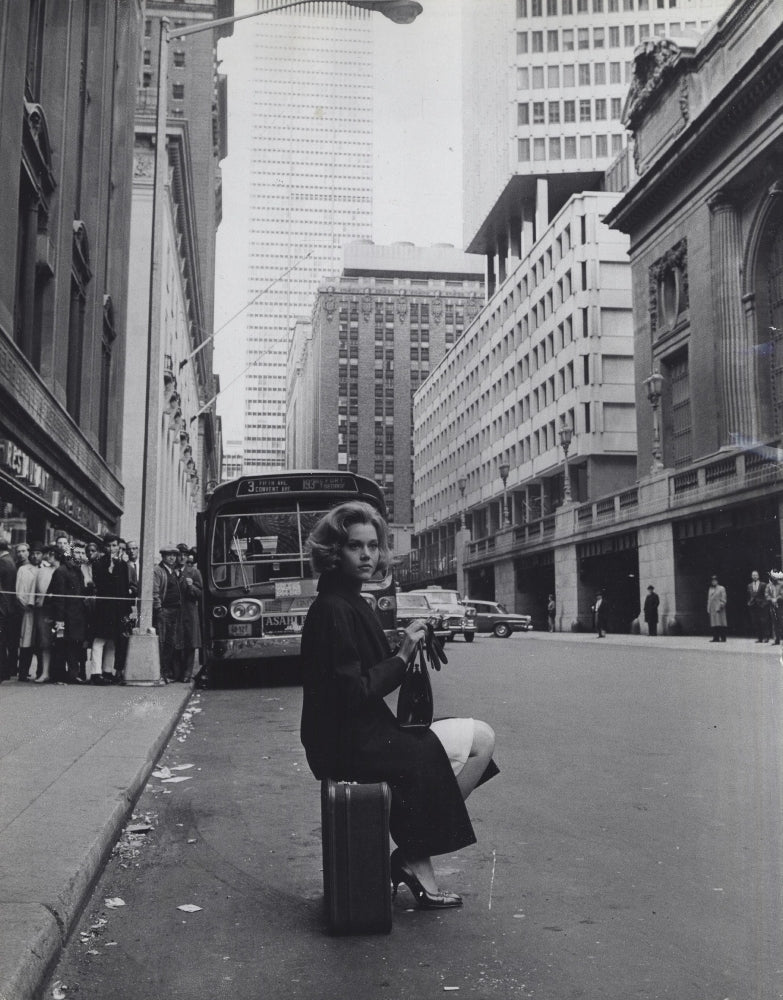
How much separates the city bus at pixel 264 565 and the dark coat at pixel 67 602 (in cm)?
194

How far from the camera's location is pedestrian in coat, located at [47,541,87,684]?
14.0 m

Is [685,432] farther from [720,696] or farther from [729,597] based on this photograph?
[720,696]

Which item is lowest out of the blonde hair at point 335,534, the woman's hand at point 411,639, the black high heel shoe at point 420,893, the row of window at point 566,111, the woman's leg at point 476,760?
the black high heel shoe at point 420,893

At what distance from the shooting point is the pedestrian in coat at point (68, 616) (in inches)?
552

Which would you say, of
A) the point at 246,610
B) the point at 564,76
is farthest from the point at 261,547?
the point at 564,76

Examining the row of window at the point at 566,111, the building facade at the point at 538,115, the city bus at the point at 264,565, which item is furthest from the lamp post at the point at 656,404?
→ the row of window at the point at 566,111

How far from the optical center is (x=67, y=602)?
551 inches

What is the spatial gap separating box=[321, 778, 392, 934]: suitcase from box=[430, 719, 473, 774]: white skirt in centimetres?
45

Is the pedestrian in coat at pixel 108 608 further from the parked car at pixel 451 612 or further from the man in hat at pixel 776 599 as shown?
the parked car at pixel 451 612

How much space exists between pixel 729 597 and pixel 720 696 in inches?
1036

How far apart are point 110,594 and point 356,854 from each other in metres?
11.4

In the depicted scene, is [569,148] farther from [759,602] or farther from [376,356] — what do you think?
[376,356]

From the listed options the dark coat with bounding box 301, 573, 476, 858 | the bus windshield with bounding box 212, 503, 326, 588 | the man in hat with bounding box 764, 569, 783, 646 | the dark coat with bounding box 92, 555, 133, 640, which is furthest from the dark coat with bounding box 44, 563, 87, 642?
the man in hat with bounding box 764, 569, 783, 646

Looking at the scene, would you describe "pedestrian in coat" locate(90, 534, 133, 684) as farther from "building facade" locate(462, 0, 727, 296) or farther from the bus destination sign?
"building facade" locate(462, 0, 727, 296)
